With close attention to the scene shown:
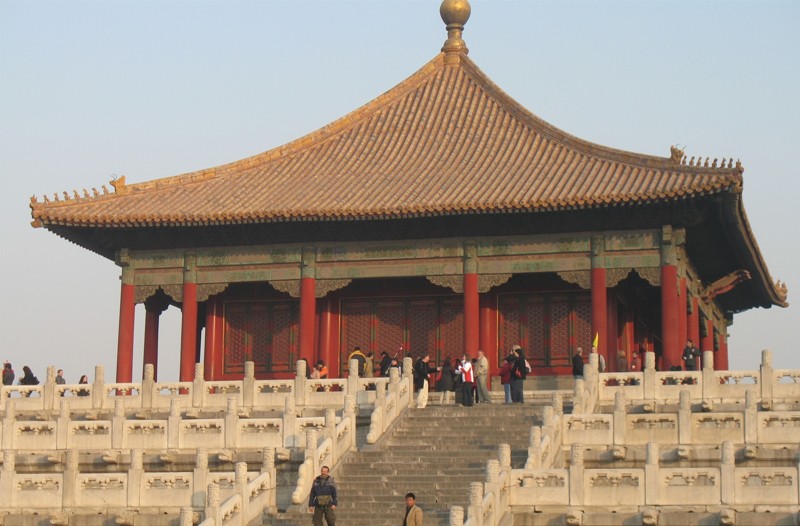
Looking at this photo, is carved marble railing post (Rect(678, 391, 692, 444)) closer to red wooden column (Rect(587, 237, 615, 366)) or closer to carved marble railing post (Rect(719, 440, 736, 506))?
carved marble railing post (Rect(719, 440, 736, 506))

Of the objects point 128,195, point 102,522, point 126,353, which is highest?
point 128,195

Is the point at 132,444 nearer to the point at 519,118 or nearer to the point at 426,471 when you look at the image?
the point at 426,471

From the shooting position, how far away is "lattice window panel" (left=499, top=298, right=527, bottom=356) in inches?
1563

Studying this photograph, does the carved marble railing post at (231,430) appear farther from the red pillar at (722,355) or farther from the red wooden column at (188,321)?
the red pillar at (722,355)

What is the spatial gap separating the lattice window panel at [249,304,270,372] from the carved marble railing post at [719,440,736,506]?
1797 cm

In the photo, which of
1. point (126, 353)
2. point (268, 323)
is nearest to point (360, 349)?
point (268, 323)

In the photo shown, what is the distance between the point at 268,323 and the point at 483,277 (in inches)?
211

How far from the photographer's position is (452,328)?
4044 cm

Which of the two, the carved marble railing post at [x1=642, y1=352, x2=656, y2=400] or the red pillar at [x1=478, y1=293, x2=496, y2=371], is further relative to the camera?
the red pillar at [x1=478, y1=293, x2=496, y2=371]

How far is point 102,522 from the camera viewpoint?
2677 centimetres

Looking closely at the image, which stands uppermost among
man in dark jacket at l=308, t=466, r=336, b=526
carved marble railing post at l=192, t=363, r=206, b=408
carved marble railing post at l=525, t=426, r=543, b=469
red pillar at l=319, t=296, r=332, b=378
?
red pillar at l=319, t=296, r=332, b=378

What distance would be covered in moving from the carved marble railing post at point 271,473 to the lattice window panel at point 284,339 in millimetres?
13902

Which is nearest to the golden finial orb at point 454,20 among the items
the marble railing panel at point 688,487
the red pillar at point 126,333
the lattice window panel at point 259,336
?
the lattice window panel at point 259,336

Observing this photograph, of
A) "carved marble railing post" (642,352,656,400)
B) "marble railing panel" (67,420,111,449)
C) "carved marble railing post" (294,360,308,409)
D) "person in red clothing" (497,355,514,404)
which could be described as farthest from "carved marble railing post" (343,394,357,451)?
"carved marble railing post" (642,352,656,400)
